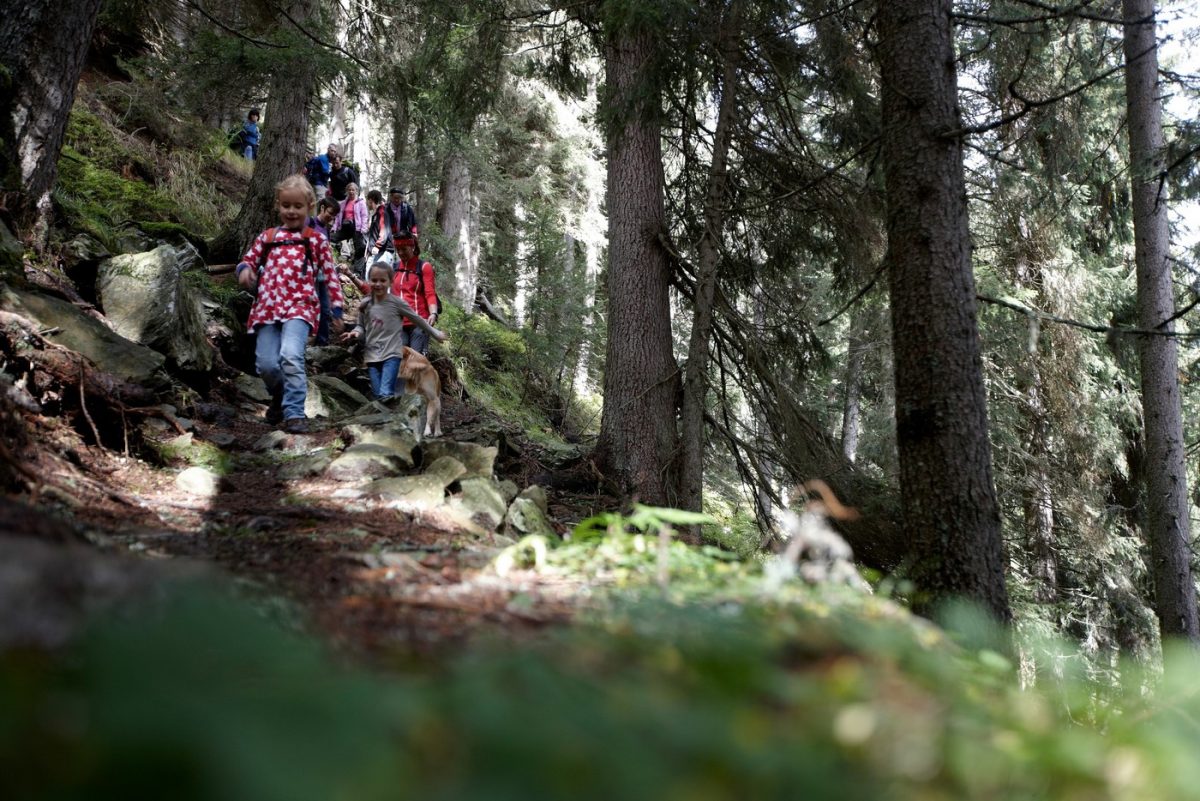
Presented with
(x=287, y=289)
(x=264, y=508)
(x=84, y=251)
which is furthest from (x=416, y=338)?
(x=264, y=508)

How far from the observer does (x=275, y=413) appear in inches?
268

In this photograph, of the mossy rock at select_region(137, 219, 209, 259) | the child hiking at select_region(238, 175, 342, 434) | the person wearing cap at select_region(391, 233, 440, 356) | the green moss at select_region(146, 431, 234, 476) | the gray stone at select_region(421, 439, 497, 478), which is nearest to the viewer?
the green moss at select_region(146, 431, 234, 476)

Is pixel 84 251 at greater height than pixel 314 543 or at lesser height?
greater

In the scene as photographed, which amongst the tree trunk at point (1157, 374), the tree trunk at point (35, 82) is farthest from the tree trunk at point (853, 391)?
the tree trunk at point (35, 82)

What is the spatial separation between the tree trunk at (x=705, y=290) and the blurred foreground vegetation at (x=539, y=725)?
5346 millimetres

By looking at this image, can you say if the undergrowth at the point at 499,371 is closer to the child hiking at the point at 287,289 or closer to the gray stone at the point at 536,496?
the child hiking at the point at 287,289

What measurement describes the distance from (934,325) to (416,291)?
6.31 m

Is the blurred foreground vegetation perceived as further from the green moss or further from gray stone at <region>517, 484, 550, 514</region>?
the green moss

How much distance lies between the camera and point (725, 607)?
1930 mm

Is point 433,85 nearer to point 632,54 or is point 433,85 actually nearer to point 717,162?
point 632,54

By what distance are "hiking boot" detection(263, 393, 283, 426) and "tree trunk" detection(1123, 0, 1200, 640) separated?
958 cm

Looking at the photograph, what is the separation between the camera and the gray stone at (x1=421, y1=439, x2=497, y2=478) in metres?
5.93

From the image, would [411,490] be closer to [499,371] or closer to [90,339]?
[90,339]

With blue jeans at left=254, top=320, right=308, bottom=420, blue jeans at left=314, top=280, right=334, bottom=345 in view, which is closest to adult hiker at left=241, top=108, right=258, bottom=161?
blue jeans at left=314, top=280, right=334, bottom=345
